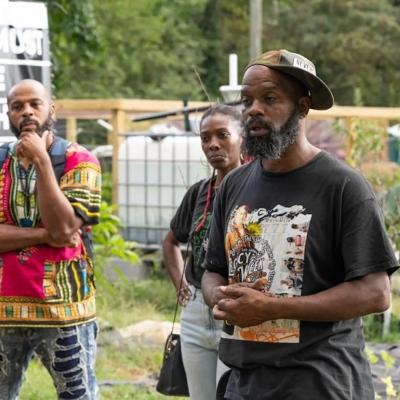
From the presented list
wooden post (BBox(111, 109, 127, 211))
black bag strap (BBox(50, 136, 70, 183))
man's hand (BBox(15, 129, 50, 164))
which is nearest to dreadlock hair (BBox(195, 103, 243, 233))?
black bag strap (BBox(50, 136, 70, 183))

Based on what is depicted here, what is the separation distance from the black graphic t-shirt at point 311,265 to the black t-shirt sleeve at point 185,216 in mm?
1713

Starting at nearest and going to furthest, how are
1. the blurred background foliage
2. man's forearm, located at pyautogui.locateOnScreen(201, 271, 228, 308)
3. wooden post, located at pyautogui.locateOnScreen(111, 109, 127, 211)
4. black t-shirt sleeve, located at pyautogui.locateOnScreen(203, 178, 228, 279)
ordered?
man's forearm, located at pyautogui.locateOnScreen(201, 271, 228, 308) < black t-shirt sleeve, located at pyautogui.locateOnScreen(203, 178, 228, 279) < wooden post, located at pyautogui.locateOnScreen(111, 109, 127, 211) < the blurred background foliage

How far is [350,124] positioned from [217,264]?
7.31 metres

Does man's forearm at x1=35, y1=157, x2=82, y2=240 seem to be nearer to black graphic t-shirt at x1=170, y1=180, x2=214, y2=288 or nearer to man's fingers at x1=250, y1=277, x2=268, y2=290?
black graphic t-shirt at x1=170, y1=180, x2=214, y2=288

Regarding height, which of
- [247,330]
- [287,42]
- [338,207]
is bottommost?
[247,330]

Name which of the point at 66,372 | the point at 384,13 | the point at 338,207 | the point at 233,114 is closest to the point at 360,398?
the point at 338,207

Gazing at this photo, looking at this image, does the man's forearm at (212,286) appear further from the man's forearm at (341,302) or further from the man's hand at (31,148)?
the man's hand at (31,148)

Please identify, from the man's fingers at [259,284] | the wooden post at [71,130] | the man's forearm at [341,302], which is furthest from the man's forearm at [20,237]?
the wooden post at [71,130]

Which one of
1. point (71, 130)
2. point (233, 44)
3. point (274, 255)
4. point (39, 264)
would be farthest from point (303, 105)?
point (233, 44)

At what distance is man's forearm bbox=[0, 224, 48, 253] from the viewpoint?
4.60 metres

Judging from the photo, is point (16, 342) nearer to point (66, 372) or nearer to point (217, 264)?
point (66, 372)

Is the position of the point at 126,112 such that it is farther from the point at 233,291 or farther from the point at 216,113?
the point at 233,291

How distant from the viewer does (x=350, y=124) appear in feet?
36.0

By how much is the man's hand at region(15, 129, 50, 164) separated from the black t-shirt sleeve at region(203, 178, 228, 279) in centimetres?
93
